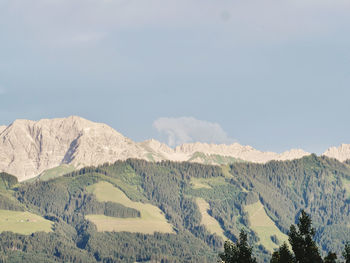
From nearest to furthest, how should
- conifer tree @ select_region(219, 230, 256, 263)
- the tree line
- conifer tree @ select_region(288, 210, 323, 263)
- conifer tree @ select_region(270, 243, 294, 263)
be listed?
conifer tree @ select_region(270, 243, 294, 263) → the tree line → conifer tree @ select_region(288, 210, 323, 263) → conifer tree @ select_region(219, 230, 256, 263)

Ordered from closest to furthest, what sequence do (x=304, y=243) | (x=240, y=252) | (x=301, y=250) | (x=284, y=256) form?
(x=284, y=256), (x=301, y=250), (x=304, y=243), (x=240, y=252)

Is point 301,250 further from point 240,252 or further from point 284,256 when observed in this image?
point 240,252

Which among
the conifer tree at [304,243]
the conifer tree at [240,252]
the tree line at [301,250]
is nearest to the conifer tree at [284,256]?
the tree line at [301,250]

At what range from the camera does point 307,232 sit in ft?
463

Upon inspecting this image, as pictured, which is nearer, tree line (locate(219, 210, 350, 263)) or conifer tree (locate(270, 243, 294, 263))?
conifer tree (locate(270, 243, 294, 263))

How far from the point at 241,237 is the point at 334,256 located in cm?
1858

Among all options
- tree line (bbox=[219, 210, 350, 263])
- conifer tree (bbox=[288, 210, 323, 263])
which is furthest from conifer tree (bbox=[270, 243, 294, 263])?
conifer tree (bbox=[288, 210, 323, 263])

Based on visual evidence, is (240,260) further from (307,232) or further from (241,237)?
(307,232)

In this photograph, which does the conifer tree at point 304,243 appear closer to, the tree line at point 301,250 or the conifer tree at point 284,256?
the tree line at point 301,250

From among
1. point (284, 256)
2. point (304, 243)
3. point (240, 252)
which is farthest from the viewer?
point (240, 252)

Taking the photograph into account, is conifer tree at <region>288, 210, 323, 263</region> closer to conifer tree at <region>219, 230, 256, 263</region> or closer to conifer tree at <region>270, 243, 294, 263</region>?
conifer tree at <region>270, 243, 294, 263</region>

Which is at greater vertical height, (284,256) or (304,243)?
(304,243)

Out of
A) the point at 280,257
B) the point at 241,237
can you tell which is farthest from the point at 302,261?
the point at 241,237

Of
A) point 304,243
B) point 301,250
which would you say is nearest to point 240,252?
point 301,250
